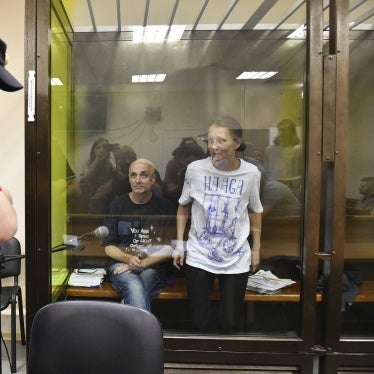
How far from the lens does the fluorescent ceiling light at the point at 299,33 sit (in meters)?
1.85

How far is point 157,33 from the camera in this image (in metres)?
2.11

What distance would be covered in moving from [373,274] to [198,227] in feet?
3.83

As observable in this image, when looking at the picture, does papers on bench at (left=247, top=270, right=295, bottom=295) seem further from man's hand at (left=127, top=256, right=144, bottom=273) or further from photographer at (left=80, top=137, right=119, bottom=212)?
photographer at (left=80, top=137, right=119, bottom=212)

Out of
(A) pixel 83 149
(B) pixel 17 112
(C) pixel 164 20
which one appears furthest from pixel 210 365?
(B) pixel 17 112

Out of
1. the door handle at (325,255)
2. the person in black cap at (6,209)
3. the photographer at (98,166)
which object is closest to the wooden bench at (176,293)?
the door handle at (325,255)

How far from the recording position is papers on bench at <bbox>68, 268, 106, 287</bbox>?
A: 217cm

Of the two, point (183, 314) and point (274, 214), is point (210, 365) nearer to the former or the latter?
point (183, 314)

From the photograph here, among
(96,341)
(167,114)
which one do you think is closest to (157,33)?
(167,114)

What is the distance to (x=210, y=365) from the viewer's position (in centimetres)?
191

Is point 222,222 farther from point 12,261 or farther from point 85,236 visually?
point 12,261

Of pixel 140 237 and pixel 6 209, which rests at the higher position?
pixel 6 209

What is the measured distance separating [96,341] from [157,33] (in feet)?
5.71

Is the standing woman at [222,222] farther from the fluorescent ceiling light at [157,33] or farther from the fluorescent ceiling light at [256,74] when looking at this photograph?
the fluorescent ceiling light at [157,33]

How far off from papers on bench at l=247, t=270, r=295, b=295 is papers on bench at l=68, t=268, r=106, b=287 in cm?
93
